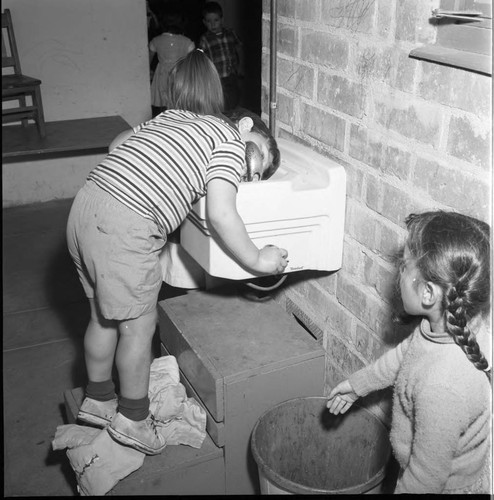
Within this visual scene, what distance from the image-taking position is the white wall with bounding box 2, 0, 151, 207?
14.1ft

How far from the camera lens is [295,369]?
1929 millimetres

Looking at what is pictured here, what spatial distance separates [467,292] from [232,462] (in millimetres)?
1008

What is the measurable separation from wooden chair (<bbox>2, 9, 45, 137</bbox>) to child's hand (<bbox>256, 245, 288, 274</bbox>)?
2833 mm

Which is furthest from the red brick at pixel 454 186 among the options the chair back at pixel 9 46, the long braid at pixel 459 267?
the chair back at pixel 9 46

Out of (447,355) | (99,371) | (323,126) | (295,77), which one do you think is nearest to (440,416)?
(447,355)

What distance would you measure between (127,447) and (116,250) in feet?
1.81

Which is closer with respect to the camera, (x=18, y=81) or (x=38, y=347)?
(x=38, y=347)

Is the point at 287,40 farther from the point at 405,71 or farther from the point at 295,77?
the point at 405,71

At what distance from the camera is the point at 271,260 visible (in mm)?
1805

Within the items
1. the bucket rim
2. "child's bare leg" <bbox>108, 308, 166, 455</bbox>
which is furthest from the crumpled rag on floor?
the bucket rim

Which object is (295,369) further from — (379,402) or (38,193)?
(38,193)

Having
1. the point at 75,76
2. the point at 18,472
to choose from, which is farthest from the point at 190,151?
the point at 75,76

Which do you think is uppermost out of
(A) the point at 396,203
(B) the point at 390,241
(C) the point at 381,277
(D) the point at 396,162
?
(D) the point at 396,162

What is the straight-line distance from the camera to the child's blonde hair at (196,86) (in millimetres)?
1811
